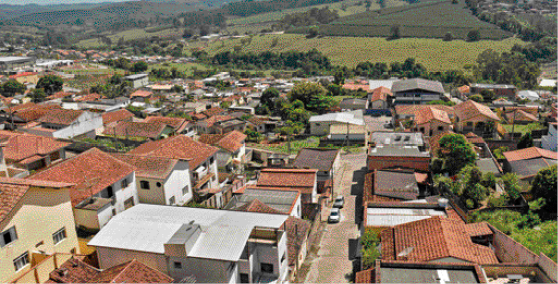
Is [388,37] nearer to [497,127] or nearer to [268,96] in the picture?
[268,96]

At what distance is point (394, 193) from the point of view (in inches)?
790

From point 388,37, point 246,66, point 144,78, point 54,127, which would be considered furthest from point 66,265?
point 388,37

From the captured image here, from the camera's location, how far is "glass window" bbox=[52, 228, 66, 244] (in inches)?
524

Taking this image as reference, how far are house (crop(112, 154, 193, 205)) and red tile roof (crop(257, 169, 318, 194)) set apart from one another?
174 inches

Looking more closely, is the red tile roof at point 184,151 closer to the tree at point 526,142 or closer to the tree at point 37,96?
the tree at point 526,142

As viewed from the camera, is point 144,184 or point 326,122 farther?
point 326,122

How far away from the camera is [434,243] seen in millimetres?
13492

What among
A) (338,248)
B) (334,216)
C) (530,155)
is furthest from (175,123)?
(530,155)

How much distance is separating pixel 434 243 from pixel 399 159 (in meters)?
10.4

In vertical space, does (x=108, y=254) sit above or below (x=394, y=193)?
above

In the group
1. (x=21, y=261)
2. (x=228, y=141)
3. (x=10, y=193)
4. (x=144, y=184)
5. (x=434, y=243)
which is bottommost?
(x=228, y=141)

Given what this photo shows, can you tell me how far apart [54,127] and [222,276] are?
27.4m

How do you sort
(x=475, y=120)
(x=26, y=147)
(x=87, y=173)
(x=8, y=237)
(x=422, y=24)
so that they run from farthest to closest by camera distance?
(x=422, y=24), (x=475, y=120), (x=26, y=147), (x=87, y=173), (x=8, y=237)

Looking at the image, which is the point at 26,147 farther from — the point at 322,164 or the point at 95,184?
the point at 322,164
